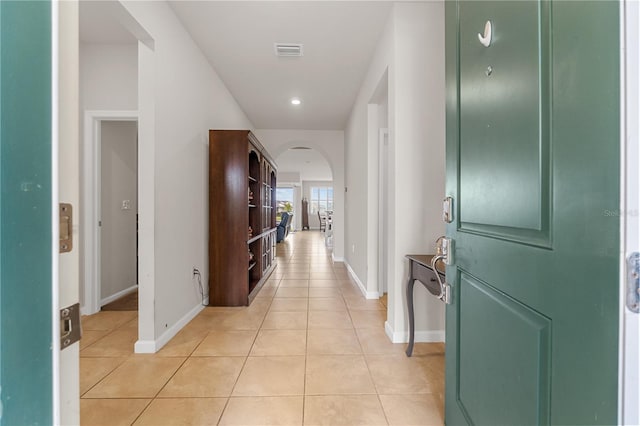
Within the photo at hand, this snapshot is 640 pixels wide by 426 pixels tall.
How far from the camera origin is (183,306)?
2701 mm

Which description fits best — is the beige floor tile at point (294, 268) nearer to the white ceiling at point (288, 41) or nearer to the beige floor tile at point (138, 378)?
the white ceiling at point (288, 41)

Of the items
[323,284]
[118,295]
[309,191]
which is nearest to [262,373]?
[323,284]

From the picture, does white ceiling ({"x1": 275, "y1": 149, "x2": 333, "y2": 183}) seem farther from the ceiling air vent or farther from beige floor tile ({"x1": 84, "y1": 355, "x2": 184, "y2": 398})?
beige floor tile ({"x1": 84, "y1": 355, "x2": 184, "y2": 398})

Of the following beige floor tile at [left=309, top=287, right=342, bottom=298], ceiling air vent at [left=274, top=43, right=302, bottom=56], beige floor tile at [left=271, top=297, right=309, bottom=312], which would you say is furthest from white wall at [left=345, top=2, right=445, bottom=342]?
beige floor tile at [left=309, top=287, right=342, bottom=298]

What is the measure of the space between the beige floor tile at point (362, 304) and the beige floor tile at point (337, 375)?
3.62 ft

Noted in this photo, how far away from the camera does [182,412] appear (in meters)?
1.55

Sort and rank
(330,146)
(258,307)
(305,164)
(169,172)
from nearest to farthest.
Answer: (169,172)
(258,307)
(330,146)
(305,164)

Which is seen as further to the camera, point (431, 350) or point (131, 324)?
point (131, 324)

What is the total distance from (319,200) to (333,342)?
13.5 metres

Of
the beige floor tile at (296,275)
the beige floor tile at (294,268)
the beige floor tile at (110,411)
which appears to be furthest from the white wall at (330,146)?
the beige floor tile at (110,411)

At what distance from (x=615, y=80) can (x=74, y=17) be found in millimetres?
942

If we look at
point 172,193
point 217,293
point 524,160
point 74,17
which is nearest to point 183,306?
point 217,293

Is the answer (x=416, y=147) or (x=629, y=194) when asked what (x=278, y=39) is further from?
(x=629, y=194)

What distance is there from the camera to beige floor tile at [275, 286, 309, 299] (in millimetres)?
3703
